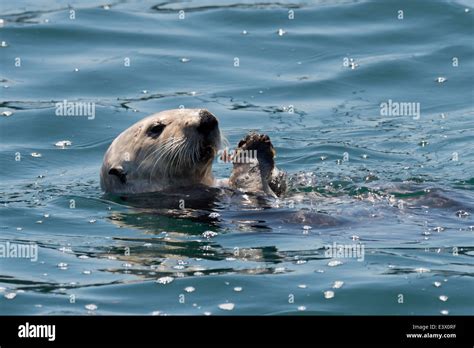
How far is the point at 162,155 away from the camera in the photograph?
360 inches

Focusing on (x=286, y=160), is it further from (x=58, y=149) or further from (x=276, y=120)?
(x=58, y=149)

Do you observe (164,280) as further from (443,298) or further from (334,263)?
(443,298)

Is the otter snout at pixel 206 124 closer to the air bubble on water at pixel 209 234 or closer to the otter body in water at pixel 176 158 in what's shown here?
the otter body in water at pixel 176 158

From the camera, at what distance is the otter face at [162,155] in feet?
29.4

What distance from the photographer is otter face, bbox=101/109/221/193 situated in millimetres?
8961

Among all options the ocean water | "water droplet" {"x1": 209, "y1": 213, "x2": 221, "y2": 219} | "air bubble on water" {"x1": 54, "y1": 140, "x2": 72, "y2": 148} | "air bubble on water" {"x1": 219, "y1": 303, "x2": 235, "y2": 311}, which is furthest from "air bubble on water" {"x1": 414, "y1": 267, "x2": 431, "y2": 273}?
"air bubble on water" {"x1": 54, "y1": 140, "x2": 72, "y2": 148}

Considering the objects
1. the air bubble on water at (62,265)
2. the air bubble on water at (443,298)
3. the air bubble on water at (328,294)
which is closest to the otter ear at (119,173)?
the air bubble on water at (62,265)

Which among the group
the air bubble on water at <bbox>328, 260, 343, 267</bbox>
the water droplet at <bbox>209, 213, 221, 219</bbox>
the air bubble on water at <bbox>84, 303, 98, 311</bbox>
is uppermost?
the water droplet at <bbox>209, 213, 221, 219</bbox>

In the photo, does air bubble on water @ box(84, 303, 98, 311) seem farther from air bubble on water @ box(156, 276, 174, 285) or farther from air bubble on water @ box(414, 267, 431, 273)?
air bubble on water @ box(414, 267, 431, 273)

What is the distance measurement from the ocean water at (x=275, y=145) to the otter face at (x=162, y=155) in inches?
9.9

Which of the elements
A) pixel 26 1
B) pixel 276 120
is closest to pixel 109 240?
pixel 276 120

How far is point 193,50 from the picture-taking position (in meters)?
14.7
